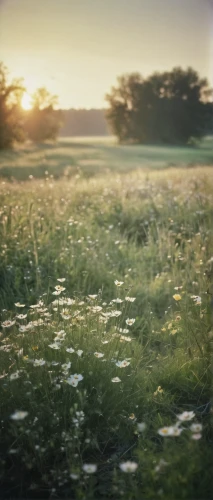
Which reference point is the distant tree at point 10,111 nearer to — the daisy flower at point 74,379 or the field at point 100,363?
the field at point 100,363

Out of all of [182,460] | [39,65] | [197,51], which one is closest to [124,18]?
[197,51]

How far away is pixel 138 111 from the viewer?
7.04 metres

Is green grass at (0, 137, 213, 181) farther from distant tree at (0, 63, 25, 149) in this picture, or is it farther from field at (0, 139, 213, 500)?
distant tree at (0, 63, 25, 149)

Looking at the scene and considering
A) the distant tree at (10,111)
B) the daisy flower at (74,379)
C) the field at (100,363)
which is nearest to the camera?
the field at (100,363)

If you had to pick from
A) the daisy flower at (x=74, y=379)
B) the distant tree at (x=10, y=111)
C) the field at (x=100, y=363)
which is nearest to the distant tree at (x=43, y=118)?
the distant tree at (x=10, y=111)

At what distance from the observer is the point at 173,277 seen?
4.37m

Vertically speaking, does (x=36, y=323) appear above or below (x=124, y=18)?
below

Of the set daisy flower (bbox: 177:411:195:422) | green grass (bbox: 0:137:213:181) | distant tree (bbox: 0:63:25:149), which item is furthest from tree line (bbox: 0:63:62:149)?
daisy flower (bbox: 177:411:195:422)

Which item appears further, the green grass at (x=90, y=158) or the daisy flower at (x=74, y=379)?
the green grass at (x=90, y=158)

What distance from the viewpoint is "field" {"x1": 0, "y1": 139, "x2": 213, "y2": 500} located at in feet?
6.78

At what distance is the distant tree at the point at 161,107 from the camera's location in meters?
5.30

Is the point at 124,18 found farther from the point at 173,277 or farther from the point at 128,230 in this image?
the point at 128,230

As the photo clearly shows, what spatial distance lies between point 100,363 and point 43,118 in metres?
3.48

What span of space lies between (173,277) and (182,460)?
2.56m
